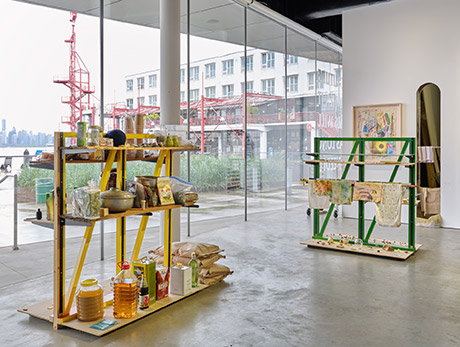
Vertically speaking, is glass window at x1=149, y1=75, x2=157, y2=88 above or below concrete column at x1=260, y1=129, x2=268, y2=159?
above

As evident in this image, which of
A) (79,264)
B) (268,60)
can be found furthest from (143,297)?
(268,60)

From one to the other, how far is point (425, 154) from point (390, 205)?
2726mm

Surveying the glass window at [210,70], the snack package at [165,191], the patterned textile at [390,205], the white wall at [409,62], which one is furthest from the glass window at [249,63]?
the snack package at [165,191]

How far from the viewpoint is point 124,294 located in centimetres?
322

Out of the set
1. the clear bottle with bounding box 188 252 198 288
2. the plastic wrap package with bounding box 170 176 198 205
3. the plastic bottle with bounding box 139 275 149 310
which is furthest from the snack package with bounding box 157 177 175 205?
the plastic bottle with bounding box 139 275 149 310

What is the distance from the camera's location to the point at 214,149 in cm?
707

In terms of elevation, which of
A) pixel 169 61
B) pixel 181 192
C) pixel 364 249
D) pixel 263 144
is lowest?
pixel 364 249

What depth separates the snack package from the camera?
11.9ft

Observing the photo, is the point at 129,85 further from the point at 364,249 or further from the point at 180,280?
the point at 364,249

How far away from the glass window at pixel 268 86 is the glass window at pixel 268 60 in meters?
0.27

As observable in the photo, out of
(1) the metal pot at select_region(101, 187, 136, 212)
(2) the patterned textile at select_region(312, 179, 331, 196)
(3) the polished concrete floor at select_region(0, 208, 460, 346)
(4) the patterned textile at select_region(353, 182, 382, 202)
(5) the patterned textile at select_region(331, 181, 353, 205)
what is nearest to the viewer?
(3) the polished concrete floor at select_region(0, 208, 460, 346)

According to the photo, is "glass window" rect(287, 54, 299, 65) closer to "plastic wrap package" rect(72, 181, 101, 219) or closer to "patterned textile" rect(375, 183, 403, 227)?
"patterned textile" rect(375, 183, 403, 227)

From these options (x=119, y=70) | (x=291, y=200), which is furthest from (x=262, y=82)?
(x=119, y=70)

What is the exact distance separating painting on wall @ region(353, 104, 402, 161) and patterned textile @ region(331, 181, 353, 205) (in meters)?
2.13
